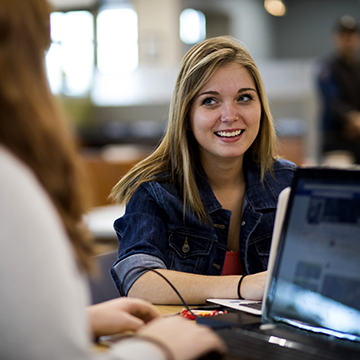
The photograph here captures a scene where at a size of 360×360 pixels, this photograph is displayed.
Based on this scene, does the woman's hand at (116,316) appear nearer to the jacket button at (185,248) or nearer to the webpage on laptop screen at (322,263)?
the webpage on laptop screen at (322,263)

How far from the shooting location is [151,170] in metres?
1.47

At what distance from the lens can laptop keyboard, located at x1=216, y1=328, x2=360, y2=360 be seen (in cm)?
76

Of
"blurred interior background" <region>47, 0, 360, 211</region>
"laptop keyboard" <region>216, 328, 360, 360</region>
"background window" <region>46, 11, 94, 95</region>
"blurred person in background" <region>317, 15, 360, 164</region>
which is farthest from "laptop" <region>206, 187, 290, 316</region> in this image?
"background window" <region>46, 11, 94, 95</region>

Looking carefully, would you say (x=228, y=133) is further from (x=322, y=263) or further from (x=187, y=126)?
(x=322, y=263)

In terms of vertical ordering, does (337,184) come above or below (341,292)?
above

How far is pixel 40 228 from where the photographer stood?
0.52 metres

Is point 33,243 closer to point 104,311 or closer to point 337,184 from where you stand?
point 104,311

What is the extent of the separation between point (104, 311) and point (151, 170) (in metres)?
0.67

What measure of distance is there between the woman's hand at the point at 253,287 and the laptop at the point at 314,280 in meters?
0.19

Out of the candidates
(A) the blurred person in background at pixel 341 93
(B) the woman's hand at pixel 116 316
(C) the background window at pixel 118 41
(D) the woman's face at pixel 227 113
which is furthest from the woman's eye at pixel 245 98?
(C) the background window at pixel 118 41

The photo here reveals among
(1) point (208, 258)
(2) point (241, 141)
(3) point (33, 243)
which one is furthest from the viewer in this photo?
(2) point (241, 141)

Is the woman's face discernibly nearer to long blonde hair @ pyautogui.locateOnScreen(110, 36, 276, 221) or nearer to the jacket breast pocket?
long blonde hair @ pyautogui.locateOnScreen(110, 36, 276, 221)

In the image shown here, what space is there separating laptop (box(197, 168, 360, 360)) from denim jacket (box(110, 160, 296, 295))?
0.42m

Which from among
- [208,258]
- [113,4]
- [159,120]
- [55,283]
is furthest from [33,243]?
[113,4]
